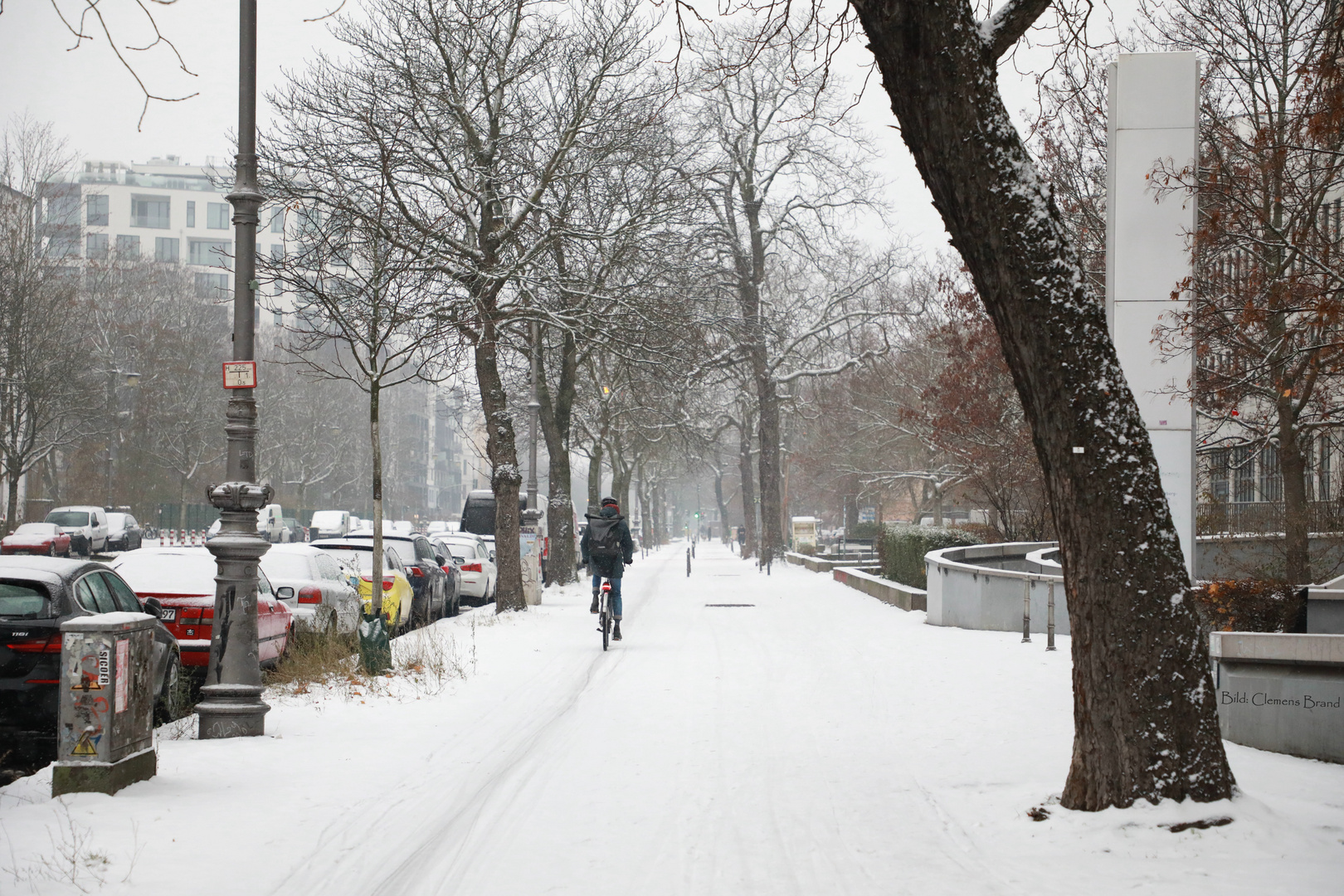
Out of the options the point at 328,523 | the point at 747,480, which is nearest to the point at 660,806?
the point at 747,480

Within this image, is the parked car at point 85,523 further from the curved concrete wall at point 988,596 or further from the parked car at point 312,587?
the curved concrete wall at point 988,596

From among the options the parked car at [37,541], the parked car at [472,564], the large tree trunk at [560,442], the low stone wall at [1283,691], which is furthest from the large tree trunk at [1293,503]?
the parked car at [37,541]

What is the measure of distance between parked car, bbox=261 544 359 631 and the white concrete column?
877 cm

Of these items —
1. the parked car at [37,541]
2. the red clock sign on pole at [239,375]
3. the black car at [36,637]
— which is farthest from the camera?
the parked car at [37,541]

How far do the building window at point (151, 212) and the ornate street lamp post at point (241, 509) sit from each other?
113018 millimetres

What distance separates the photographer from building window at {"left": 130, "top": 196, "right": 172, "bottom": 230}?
369ft

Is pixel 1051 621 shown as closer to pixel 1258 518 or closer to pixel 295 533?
pixel 1258 518

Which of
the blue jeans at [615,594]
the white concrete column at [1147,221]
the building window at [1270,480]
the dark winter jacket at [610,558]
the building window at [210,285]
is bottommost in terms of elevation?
the blue jeans at [615,594]

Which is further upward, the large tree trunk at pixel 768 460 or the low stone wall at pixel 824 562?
the large tree trunk at pixel 768 460

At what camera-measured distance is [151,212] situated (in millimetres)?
113125

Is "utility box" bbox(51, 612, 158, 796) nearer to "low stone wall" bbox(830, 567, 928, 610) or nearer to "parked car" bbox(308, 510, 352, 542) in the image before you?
"low stone wall" bbox(830, 567, 928, 610)

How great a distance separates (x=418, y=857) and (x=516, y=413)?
124 ft

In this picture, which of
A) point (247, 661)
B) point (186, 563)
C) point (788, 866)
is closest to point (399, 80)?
point (186, 563)

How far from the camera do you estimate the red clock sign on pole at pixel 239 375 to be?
364 inches
